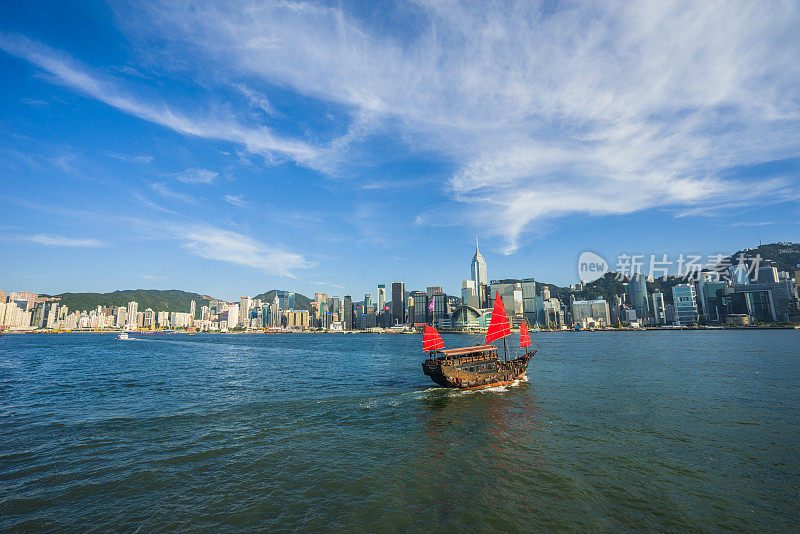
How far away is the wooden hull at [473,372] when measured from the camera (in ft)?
130

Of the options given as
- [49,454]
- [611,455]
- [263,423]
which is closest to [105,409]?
[49,454]

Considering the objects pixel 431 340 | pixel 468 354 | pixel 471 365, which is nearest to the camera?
pixel 431 340

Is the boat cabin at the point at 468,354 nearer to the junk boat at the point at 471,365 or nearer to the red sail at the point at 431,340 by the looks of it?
the junk boat at the point at 471,365

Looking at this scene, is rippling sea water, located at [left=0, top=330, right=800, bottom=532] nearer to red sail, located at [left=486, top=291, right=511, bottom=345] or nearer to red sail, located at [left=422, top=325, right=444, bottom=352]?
red sail, located at [left=422, top=325, right=444, bottom=352]

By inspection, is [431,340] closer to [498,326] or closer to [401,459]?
[498,326]

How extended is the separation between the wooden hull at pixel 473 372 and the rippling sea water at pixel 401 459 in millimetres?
2066

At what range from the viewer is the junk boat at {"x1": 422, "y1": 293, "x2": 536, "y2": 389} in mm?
39906

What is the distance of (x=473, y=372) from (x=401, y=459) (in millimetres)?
24027

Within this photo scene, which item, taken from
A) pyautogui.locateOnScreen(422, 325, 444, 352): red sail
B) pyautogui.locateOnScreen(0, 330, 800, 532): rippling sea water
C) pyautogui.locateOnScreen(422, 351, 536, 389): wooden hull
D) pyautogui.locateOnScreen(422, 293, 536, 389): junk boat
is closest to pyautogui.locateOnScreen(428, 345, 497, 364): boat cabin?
pyautogui.locateOnScreen(422, 293, 536, 389): junk boat

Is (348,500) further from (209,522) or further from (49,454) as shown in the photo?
(49,454)

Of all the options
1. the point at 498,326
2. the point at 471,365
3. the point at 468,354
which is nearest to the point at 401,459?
the point at 471,365

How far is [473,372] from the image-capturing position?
42656mm


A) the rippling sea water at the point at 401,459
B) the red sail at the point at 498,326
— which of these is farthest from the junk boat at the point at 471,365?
the rippling sea water at the point at 401,459

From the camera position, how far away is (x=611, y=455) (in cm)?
2066
